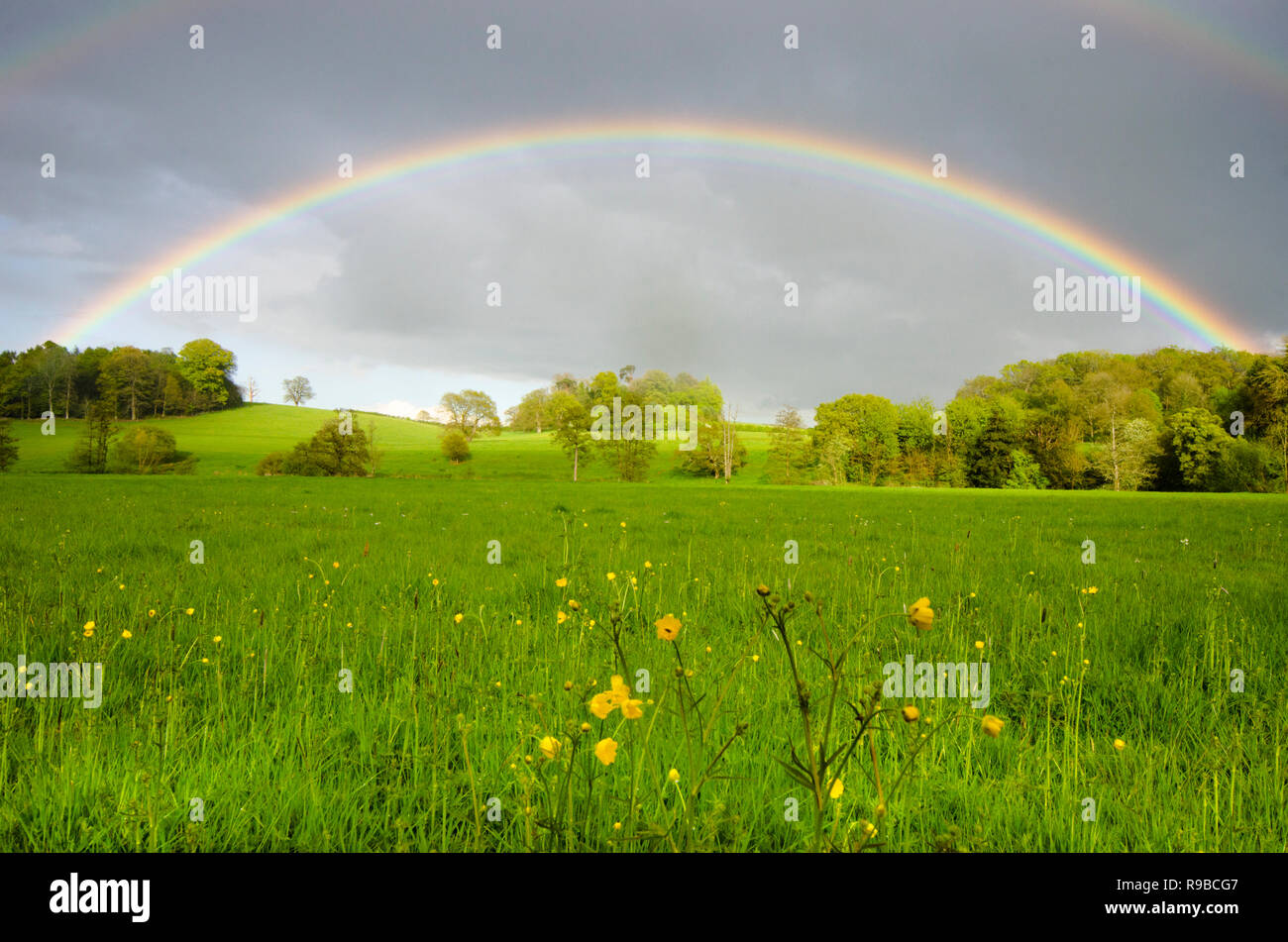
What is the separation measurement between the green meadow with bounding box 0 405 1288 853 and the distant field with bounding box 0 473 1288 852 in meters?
0.02

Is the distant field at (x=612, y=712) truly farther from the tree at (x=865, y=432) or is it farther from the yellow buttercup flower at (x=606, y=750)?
the tree at (x=865, y=432)

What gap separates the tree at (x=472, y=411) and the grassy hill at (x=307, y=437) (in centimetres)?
248

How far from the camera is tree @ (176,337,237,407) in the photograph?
87000mm

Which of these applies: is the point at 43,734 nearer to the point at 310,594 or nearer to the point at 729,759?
the point at 310,594

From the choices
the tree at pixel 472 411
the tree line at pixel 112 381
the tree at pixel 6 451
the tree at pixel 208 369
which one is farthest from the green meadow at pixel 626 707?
the tree at pixel 208 369

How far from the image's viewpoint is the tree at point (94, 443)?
4972cm

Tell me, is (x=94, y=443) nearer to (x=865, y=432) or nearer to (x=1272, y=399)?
(x=865, y=432)

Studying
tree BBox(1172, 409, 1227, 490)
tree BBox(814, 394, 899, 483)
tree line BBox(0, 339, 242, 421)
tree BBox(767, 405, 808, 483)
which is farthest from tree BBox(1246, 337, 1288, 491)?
tree line BBox(0, 339, 242, 421)

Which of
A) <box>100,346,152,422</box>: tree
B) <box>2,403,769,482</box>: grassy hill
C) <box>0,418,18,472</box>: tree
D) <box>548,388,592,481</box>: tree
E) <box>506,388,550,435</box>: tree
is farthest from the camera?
<box>506,388,550,435</box>: tree

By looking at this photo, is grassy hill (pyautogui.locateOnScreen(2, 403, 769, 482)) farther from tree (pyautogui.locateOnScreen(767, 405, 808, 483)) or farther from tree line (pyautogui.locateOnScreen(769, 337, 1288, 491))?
tree line (pyautogui.locateOnScreen(769, 337, 1288, 491))

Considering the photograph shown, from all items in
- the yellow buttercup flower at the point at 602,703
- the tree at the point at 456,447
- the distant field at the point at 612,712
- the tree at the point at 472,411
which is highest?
the tree at the point at 472,411

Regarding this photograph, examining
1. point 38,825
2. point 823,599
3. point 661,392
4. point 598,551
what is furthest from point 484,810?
point 661,392

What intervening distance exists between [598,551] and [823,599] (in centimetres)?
344

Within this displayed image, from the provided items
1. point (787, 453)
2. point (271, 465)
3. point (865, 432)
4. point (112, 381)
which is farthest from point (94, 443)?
point (865, 432)
